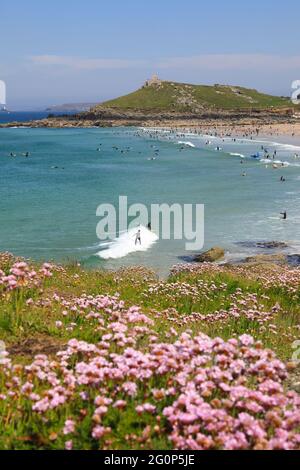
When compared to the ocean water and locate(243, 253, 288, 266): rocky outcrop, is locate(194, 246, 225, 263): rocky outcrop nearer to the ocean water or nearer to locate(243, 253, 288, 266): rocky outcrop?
the ocean water

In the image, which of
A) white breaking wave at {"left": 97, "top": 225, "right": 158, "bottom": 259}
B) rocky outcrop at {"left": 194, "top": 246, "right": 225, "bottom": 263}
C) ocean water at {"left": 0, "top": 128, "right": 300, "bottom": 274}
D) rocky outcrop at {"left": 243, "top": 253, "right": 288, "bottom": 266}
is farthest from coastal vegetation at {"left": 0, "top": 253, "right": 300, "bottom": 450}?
white breaking wave at {"left": 97, "top": 225, "right": 158, "bottom": 259}

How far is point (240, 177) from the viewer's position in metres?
66.9

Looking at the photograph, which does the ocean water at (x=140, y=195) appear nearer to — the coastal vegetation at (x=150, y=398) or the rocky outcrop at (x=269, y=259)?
the rocky outcrop at (x=269, y=259)

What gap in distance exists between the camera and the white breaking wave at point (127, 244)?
29.9m

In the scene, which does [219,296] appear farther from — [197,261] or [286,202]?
[286,202]

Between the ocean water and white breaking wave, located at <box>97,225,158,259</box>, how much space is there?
66 millimetres

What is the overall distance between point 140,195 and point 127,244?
876 inches

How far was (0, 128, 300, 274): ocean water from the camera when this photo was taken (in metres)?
31.2

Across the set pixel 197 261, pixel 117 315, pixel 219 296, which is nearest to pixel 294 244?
pixel 197 261

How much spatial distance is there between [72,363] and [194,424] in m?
2.23

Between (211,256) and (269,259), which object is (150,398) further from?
(211,256)

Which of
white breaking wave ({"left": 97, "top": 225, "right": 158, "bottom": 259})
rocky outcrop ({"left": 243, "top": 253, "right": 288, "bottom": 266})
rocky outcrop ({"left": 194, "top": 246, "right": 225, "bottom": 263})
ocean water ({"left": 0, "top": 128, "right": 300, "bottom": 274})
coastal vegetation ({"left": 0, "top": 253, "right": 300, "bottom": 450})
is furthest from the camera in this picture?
ocean water ({"left": 0, "top": 128, "right": 300, "bottom": 274})

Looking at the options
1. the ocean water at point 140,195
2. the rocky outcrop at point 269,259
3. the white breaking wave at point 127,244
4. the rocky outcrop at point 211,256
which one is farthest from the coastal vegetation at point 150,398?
the white breaking wave at point 127,244

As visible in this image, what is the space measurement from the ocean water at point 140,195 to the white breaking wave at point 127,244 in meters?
0.07
